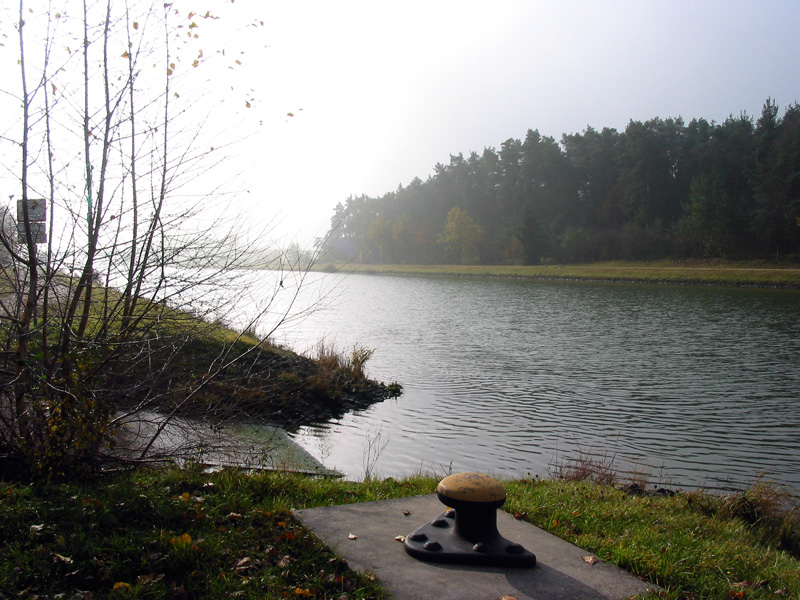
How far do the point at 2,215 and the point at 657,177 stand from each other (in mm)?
79592

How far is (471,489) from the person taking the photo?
4.38m

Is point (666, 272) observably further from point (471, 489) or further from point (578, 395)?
point (471, 489)

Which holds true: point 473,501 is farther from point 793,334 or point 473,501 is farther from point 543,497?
point 793,334

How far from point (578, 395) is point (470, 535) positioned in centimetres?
1234

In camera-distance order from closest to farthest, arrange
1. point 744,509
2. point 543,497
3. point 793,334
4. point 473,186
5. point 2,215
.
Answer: point 2,215 → point 543,497 → point 744,509 → point 793,334 → point 473,186

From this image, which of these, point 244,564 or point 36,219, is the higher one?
point 36,219

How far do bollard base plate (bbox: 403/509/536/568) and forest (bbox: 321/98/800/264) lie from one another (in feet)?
158

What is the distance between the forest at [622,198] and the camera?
6172 cm

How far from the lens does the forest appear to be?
61.7 meters

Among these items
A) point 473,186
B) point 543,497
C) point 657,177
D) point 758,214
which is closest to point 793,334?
point 543,497

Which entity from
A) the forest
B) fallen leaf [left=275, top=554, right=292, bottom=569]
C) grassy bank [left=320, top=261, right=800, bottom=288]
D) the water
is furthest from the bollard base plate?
the forest

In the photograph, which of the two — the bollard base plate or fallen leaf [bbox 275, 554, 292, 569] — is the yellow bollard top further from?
fallen leaf [bbox 275, 554, 292, 569]

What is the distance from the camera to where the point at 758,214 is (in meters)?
59.6

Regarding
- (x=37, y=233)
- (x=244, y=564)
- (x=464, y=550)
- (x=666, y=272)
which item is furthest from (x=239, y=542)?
(x=666, y=272)
